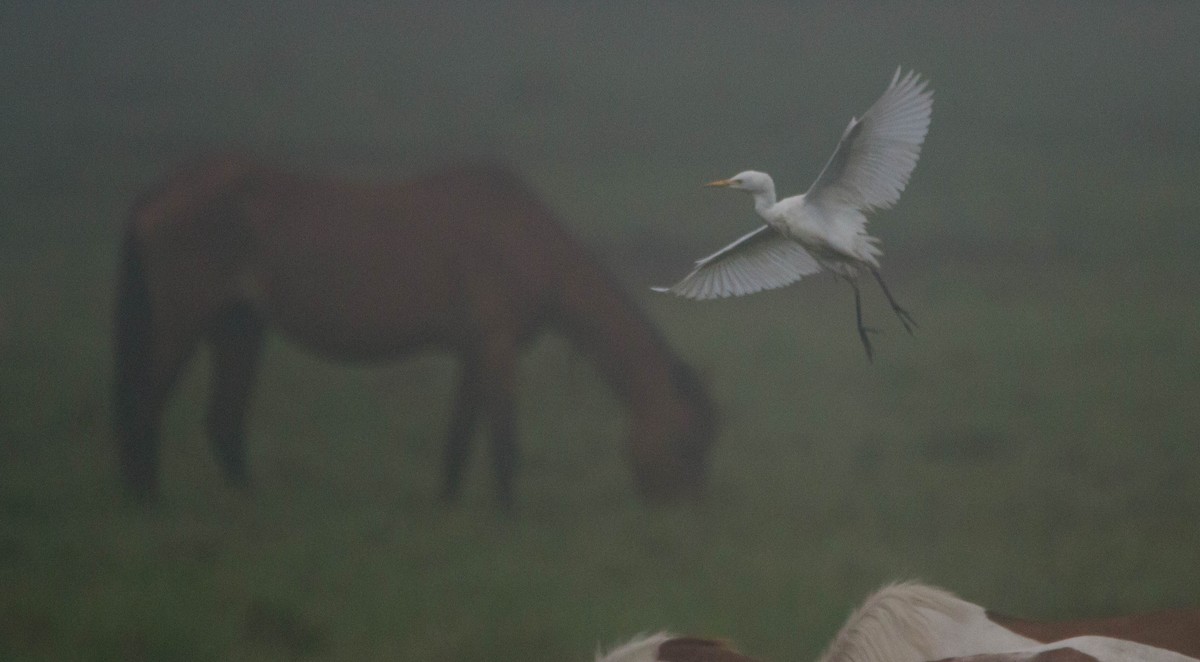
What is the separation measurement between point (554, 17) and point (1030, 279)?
126cm

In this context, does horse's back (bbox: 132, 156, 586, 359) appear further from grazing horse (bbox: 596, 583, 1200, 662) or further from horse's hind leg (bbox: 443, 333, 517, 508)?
grazing horse (bbox: 596, 583, 1200, 662)

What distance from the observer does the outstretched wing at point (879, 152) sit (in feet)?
5.09

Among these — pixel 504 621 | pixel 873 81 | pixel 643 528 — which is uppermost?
pixel 873 81

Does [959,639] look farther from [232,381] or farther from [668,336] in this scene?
[232,381]

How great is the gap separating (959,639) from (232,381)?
174cm

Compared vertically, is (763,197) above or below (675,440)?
above

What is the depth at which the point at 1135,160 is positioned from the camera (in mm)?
2818

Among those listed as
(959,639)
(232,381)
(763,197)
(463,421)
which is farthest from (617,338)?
(959,639)

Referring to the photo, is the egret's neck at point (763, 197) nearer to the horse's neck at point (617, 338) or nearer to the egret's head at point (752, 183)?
the egret's head at point (752, 183)

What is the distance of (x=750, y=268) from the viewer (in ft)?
5.81

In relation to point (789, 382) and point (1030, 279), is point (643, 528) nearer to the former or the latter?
point (789, 382)

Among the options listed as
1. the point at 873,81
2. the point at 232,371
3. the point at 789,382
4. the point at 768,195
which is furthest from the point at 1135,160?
the point at 232,371

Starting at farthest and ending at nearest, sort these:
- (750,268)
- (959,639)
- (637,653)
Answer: (750,268) < (959,639) < (637,653)

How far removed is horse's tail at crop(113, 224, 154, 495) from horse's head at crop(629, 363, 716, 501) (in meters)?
1.11
